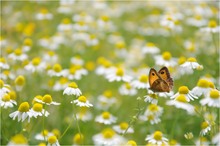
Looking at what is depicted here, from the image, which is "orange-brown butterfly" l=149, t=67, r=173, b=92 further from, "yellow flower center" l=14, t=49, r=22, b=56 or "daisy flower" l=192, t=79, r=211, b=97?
"yellow flower center" l=14, t=49, r=22, b=56

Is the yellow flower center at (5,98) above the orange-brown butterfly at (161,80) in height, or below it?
below

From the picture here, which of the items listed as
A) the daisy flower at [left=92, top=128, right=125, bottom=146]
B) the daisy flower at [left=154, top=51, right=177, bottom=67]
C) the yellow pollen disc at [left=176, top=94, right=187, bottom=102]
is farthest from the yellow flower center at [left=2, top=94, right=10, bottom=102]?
the daisy flower at [left=154, top=51, right=177, bottom=67]

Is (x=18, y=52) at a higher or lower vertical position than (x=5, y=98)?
higher

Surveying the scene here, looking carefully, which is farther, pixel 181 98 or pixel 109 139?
pixel 109 139

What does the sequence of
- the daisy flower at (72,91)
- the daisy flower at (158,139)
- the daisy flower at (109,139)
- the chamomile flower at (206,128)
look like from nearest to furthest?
the chamomile flower at (206,128) < the daisy flower at (158,139) < the daisy flower at (72,91) < the daisy flower at (109,139)

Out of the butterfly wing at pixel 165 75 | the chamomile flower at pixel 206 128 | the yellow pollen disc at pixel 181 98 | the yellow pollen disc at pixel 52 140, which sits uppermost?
the butterfly wing at pixel 165 75

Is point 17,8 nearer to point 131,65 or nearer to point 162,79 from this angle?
point 131,65

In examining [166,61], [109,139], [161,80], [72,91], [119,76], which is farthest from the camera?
[166,61]

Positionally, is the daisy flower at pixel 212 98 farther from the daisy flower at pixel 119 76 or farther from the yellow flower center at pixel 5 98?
the daisy flower at pixel 119 76

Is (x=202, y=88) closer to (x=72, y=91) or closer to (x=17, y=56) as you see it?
(x=72, y=91)

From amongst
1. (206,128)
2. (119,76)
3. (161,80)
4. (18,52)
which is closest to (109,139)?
(161,80)

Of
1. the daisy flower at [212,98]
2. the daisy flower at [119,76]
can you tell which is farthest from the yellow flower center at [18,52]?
the daisy flower at [212,98]
